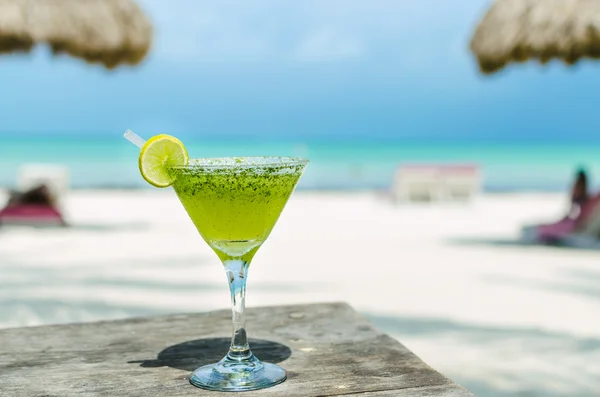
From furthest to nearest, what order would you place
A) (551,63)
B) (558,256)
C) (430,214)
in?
1. (430,214)
2. (551,63)
3. (558,256)

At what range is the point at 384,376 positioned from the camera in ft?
4.11

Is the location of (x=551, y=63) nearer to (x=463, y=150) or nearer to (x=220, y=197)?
(x=220, y=197)

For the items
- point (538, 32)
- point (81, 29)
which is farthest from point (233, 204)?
point (81, 29)

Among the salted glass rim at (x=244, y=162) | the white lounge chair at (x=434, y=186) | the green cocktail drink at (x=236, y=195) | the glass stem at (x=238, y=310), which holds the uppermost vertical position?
the white lounge chair at (x=434, y=186)

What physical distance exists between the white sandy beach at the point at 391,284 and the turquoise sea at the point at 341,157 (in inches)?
596

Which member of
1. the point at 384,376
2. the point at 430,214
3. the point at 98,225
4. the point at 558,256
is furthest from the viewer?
the point at 430,214

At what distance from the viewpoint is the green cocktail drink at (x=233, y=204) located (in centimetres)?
124

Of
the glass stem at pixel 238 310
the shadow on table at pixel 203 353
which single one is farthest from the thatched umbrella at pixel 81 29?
the glass stem at pixel 238 310

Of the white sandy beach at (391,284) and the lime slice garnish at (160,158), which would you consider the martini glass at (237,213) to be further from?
the white sandy beach at (391,284)

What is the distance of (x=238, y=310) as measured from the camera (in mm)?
1324

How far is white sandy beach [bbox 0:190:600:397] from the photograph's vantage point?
143 inches

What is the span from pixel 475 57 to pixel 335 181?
19.3 m

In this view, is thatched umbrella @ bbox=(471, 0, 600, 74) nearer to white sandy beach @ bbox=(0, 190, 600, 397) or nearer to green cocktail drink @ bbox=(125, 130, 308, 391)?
white sandy beach @ bbox=(0, 190, 600, 397)

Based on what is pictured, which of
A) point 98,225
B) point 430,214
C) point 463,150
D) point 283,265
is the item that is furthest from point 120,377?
point 463,150
